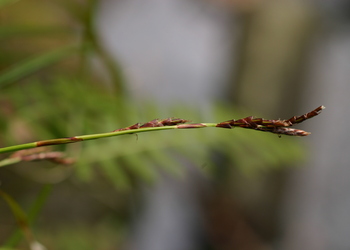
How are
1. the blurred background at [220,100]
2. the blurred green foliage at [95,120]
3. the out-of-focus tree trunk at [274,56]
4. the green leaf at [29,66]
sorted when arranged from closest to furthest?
1. the green leaf at [29,66]
2. the blurred green foliage at [95,120]
3. the blurred background at [220,100]
4. the out-of-focus tree trunk at [274,56]

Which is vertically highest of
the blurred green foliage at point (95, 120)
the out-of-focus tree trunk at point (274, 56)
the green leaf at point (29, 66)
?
the out-of-focus tree trunk at point (274, 56)

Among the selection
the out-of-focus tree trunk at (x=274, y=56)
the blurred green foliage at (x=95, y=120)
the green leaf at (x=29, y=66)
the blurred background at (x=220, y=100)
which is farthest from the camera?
the out-of-focus tree trunk at (x=274, y=56)

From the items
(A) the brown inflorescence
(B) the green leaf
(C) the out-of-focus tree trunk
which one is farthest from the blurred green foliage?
(C) the out-of-focus tree trunk

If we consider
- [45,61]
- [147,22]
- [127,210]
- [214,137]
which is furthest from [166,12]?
[45,61]

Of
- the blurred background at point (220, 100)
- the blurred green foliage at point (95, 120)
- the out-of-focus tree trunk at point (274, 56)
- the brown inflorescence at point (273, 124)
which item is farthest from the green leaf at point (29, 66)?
the out-of-focus tree trunk at point (274, 56)

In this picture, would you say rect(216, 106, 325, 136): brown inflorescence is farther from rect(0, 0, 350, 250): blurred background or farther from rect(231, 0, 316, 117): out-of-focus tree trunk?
rect(231, 0, 316, 117): out-of-focus tree trunk

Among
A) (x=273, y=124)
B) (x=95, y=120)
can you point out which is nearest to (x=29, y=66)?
(x=95, y=120)

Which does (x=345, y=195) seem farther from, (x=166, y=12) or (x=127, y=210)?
(x=166, y=12)

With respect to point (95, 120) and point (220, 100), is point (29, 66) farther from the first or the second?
point (220, 100)

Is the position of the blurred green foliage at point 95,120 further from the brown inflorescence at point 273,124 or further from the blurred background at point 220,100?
the blurred background at point 220,100

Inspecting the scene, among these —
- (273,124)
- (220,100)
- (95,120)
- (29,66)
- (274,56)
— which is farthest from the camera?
(274,56)

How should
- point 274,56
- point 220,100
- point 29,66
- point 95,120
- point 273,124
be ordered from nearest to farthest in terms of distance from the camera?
1. point 273,124
2. point 29,66
3. point 95,120
4. point 220,100
5. point 274,56
